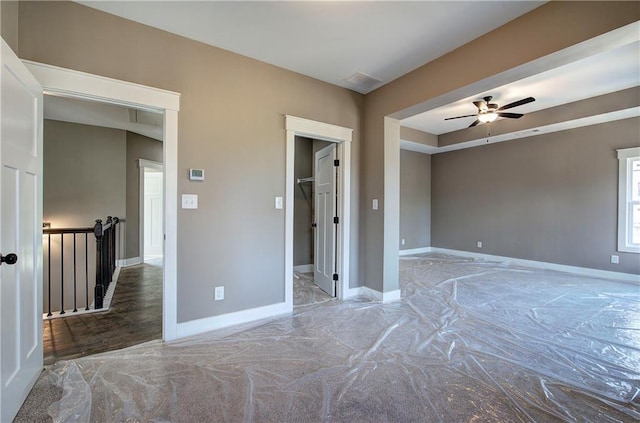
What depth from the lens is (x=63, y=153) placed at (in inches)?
201

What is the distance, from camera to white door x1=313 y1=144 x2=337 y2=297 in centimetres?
381

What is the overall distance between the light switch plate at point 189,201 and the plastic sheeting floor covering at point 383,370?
1.20 m

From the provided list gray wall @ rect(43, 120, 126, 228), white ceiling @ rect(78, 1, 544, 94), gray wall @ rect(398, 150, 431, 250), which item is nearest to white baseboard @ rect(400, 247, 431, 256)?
gray wall @ rect(398, 150, 431, 250)

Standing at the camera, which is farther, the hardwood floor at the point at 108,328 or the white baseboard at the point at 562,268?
the white baseboard at the point at 562,268

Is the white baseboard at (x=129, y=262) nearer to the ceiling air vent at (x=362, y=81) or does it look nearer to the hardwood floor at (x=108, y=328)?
the hardwood floor at (x=108, y=328)

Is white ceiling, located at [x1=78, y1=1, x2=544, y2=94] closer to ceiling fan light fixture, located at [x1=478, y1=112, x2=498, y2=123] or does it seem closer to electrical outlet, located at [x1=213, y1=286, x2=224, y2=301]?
ceiling fan light fixture, located at [x1=478, y1=112, x2=498, y2=123]

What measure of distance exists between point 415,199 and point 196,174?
5886 millimetres

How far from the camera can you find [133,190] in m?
5.94

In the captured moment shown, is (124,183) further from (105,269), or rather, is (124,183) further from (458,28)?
(458,28)

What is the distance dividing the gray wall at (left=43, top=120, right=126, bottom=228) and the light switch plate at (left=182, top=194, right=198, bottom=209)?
416 centimetres

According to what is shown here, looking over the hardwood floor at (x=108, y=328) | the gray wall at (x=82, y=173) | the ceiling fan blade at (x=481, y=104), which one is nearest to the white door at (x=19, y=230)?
the hardwood floor at (x=108, y=328)

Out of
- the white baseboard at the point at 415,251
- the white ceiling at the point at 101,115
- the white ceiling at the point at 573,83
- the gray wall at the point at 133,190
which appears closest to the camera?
the white ceiling at the point at 573,83

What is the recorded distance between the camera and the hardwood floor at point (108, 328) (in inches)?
92.9

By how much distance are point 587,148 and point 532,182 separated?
98 cm
